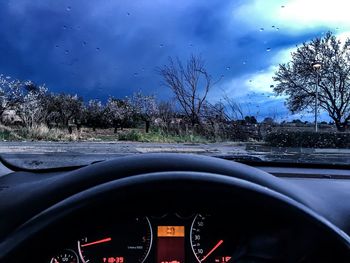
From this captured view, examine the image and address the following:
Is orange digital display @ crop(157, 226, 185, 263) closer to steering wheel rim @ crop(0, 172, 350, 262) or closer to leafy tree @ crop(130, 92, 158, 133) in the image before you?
steering wheel rim @ crop(0, 172, 350, 262)

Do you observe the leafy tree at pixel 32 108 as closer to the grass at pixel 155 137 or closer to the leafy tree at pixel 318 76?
the grass at pixel 155 137

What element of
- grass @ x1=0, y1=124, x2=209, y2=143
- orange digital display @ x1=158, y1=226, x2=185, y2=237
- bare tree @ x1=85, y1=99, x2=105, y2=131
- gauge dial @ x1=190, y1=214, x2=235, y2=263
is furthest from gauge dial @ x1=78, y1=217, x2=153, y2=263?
bare tree @ x1=85, y1=99, x2=105, y2=131

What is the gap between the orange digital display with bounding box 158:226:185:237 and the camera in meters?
1.92

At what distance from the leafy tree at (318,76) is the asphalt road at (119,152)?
0.63m

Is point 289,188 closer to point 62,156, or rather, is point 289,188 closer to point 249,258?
point 249,258

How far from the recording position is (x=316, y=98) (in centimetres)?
372

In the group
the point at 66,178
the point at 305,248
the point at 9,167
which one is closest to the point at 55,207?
the point at 66,178

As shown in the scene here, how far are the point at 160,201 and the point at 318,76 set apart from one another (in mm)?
2568

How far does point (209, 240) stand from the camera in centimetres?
190

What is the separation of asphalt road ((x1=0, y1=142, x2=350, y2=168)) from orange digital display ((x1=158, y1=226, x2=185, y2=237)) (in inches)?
27.1

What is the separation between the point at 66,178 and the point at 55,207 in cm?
28

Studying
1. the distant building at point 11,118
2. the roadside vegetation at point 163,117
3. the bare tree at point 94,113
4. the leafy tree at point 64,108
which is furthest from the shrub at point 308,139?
the distant building at point 11,118

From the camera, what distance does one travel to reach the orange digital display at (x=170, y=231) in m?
1.92

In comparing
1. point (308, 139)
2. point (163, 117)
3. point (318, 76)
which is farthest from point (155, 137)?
point (318, 76)
